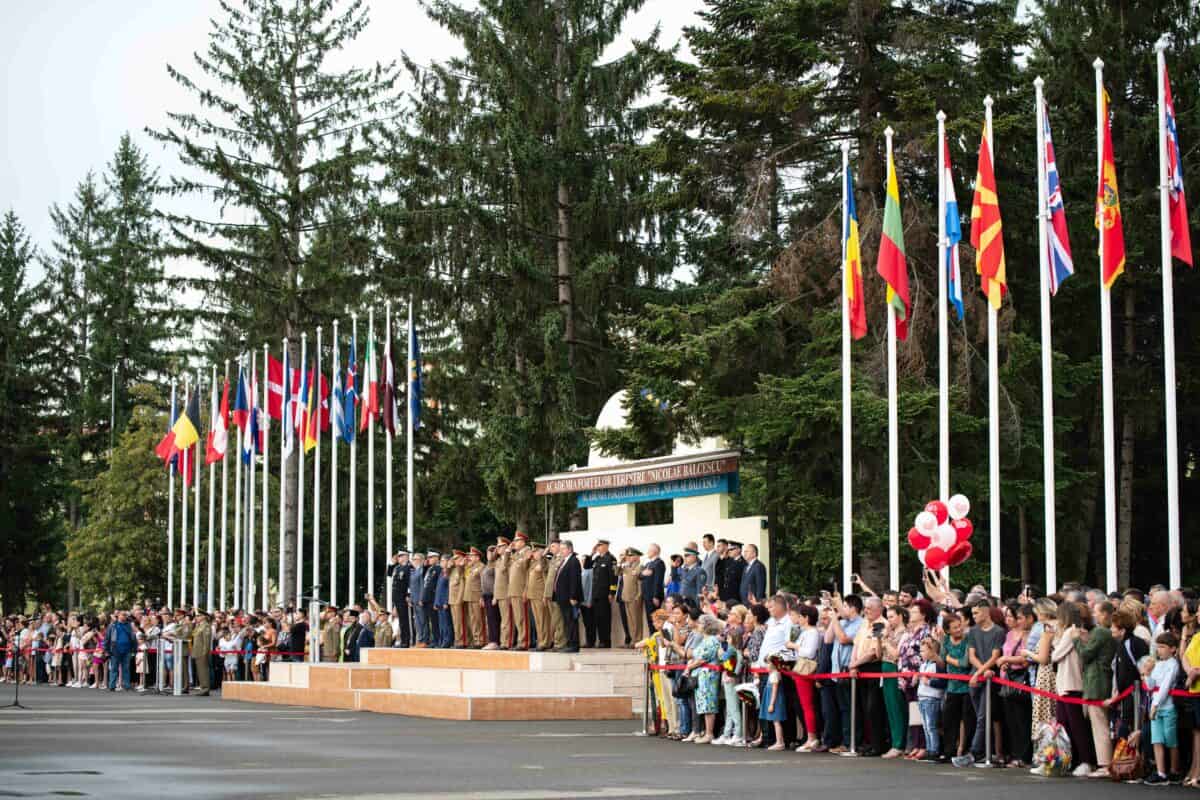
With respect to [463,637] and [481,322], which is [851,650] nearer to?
[463,637]

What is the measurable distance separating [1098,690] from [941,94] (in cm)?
1883

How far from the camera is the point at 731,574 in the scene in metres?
22.2

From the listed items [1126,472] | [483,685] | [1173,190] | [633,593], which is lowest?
[483,685]

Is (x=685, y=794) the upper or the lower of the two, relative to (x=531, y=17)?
lower

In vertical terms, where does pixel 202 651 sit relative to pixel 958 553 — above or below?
below

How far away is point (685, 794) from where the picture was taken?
12.0 metres

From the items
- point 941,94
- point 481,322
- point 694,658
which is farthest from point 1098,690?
point 481,322

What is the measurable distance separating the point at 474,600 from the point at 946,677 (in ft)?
43.8

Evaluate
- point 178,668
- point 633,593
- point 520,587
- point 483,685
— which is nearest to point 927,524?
point 633,593

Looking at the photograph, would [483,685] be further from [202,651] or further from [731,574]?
[202,651]

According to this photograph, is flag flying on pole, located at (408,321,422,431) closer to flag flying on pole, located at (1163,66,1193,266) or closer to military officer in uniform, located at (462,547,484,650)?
military officer in uniform, located at (462,547,484,650)

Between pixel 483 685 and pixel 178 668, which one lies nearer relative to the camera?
pixel 483 685

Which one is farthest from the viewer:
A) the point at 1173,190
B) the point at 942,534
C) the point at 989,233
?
the point at 989,233

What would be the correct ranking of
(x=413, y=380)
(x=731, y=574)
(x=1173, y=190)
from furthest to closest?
(x=413, y=380) < (x=731, y=574) < (x=1173, y=190)
